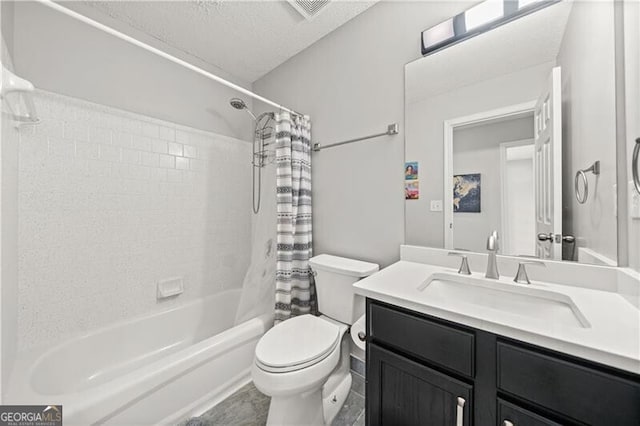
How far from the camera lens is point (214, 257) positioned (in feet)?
7.01

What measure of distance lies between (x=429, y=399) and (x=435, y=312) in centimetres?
28

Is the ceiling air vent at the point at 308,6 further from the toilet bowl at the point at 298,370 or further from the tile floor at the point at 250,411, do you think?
the tile floor at the point at 250,411

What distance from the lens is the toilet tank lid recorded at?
4.47 ft

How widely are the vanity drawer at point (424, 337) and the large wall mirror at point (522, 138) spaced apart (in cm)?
61

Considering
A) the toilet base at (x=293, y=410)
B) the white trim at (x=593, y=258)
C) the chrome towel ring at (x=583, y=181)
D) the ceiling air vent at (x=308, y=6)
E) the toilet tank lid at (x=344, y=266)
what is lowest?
the toilet base at (x=293, y=410)

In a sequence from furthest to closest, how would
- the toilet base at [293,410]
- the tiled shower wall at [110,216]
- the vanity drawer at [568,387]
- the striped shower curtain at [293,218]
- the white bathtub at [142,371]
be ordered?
the striped shower curtain at [293,218] → the tiled shower wall at [110,216] → the toilet base at [293,410] → the white bathtub at [142,371] → the vanity drawer at [568,387]

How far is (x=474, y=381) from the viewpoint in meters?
0.68

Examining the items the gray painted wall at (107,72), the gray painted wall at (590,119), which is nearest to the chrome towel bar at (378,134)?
the gray painted wall at (590,119)

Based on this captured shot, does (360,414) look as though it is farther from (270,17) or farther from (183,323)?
(270,17)

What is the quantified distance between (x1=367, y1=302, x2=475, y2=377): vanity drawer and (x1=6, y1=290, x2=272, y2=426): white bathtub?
0.95 m

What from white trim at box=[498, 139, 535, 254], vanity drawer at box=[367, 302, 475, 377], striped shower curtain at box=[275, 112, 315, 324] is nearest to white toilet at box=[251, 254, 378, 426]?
striped shower curtain at box=[275, 112, 315, 324]

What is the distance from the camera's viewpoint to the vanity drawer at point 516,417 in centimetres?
58

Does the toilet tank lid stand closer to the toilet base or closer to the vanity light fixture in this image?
the toilet base

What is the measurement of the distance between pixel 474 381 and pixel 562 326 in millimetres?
275
